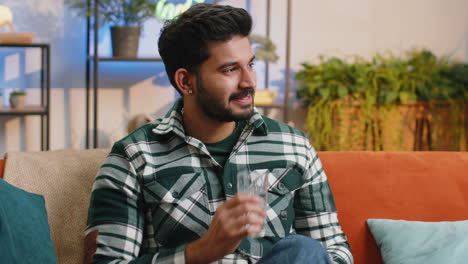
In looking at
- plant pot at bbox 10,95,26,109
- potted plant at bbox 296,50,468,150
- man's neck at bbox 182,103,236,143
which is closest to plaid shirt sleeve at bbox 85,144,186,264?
man's neck at bbox 182,103,236,143

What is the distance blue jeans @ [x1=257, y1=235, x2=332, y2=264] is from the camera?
1.33m

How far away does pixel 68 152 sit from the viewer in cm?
180

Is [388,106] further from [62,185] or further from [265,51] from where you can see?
[62,185]

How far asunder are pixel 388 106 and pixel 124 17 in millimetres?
1786

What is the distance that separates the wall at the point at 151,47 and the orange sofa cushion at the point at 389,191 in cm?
249

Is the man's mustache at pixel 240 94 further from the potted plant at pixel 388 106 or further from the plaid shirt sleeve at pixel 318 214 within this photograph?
the potted plant at pixel 388 106

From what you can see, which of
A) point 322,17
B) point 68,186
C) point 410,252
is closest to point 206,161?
point 68,186

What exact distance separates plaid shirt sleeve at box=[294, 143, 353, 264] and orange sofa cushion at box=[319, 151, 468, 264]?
0.52ft

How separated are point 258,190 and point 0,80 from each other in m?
3.27

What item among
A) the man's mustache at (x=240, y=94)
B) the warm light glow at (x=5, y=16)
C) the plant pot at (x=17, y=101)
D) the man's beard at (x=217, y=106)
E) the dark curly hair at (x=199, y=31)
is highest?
the warm light glow at (x=5, y=16)

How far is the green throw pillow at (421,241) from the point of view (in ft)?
5.52

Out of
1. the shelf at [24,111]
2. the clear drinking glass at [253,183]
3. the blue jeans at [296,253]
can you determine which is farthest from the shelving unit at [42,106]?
the clear drinking glass at [253,183]

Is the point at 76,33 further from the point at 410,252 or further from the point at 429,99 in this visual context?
the point at 410,252

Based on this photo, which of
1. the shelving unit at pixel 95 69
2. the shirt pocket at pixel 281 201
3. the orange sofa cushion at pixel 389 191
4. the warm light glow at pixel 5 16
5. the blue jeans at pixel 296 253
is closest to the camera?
the blue jeans at pixel 296 253
